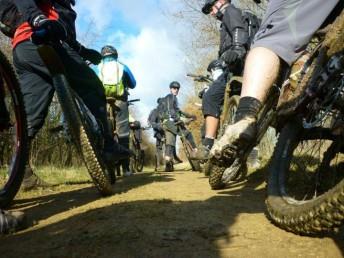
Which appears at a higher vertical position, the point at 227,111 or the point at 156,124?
the point at 156,124

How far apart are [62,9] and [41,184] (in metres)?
1.73

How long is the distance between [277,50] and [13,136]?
1922 mm

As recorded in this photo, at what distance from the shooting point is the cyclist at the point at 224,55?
4824 mm

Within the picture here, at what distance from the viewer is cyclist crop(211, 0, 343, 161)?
213 centimetres

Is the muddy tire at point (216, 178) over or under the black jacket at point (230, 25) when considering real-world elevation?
under

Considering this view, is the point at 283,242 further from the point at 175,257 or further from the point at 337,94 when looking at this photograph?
the point at 337,94

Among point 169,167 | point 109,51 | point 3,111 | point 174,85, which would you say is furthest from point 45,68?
point 174,85

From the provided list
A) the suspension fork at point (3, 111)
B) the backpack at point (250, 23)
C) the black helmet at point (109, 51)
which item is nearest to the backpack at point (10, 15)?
the suspension fork at point (3, 111)

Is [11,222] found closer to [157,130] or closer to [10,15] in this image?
[10,15]

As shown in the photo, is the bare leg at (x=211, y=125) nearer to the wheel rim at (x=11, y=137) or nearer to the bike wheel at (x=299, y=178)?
the bike wheel at (x=299, y=178)

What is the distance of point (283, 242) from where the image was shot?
2043 mm

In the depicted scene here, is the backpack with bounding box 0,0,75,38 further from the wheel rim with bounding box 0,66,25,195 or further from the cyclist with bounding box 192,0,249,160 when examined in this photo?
the cyclist with bounding box 192,0,249,160

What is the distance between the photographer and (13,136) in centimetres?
322

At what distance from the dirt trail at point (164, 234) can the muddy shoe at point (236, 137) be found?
37cm
